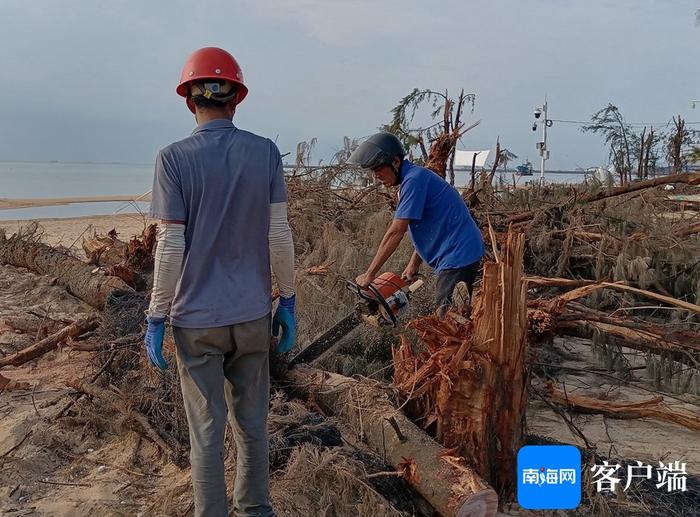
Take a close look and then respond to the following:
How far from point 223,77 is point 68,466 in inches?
94.9

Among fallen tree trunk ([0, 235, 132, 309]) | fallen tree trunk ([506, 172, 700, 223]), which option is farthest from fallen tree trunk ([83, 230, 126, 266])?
fallen tree trunk ([506, 172, 700, 223])

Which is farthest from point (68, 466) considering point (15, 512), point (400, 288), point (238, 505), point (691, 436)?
point (691, 436)

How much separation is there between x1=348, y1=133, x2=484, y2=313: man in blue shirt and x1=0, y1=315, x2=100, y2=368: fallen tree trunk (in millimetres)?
2275

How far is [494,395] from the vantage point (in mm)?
3164

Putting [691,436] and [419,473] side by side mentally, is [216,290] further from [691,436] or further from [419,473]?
[691,436]

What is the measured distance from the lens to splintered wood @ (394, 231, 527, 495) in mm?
3123

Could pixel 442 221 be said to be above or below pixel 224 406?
Result: above

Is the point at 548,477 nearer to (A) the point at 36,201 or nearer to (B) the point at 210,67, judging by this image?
(B) the point at 210,67

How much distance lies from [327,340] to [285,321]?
1364 mm

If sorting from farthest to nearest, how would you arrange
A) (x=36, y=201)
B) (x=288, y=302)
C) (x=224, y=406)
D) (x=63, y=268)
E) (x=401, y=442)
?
(x=36, y=201)
(x=63, y=268)
(x=401, y=442)
(x=288, y=302)
(x=224, y=406)

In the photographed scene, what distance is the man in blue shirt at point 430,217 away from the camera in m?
4.06

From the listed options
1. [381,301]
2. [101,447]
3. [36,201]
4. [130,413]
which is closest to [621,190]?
[381,301]

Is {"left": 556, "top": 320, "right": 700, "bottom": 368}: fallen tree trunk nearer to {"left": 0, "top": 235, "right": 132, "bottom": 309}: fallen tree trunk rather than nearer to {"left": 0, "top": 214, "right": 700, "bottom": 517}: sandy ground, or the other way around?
{"left": 0, "top": 214, "right": 700, "bottom": 517}: sandy ground

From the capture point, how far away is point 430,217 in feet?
13.9
